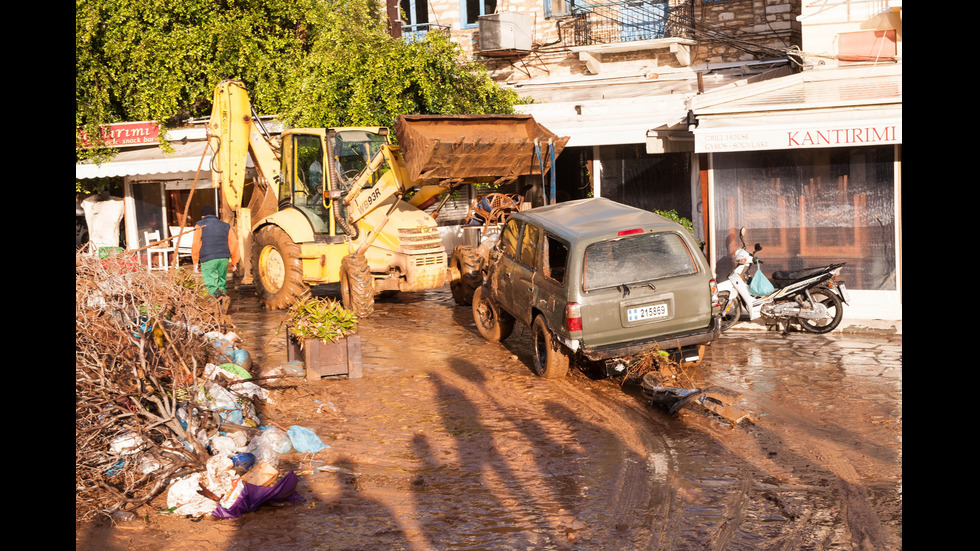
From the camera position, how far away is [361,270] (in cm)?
1367

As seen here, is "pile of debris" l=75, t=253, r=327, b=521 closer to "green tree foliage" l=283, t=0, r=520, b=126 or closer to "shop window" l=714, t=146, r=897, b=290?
"shop window" l=714, t=146, r=897, b=290

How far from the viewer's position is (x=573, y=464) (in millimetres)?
7520

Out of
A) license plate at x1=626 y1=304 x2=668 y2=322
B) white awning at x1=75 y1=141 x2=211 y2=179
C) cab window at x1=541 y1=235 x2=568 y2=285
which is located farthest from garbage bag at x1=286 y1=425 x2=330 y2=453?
white awning at x1=75 y1=141 x2=211 y2=179

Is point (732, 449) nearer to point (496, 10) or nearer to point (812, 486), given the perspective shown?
point (812, 486)

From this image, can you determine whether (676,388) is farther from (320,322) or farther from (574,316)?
(320,322)

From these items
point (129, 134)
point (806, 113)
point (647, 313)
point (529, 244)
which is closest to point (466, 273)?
point (529, 244)

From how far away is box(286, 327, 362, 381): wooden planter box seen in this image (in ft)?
34.2

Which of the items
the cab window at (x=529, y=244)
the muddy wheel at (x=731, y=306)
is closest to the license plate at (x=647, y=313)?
the cab window at (x=529, y=244)

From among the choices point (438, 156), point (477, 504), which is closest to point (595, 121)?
point (438, 156)

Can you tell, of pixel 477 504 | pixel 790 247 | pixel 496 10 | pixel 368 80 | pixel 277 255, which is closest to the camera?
pixel 477 504

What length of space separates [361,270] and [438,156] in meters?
2.09

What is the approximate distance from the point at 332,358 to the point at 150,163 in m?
10.7

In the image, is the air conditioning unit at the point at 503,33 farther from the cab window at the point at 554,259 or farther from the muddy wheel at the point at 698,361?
the muddy wheel at the point at 698,361

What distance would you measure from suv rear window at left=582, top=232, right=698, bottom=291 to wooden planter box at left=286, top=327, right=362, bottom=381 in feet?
9.39
